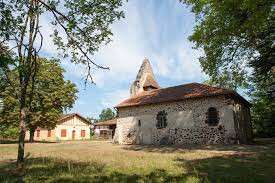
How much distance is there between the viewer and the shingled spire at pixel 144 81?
3281 centimetres

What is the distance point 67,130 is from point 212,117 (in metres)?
35.8

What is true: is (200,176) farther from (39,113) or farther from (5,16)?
(39,113)

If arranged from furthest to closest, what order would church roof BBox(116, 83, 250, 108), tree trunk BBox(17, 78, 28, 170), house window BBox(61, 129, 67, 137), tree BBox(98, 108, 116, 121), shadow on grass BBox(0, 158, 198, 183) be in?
1. tree BBox(98, 108, 116, 121)
2. house window BBox(61, 129, 67, 137)
3. church roof BBox(116, 83, 250, 108)
4. tree trunk BBox(17, 78, 28, 170)
5. shadow on grass BBox(0, 158, 198, 183)

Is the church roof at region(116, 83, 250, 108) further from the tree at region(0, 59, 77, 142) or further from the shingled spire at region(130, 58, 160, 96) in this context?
the tree at region(0, 59, 77, 142)

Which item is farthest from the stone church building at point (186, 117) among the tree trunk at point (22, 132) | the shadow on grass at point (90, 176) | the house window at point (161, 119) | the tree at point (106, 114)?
the tree at point (106, 114)

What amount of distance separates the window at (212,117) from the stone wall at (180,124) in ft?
0.87

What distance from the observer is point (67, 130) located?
167ft

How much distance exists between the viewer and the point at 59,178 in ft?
26.2

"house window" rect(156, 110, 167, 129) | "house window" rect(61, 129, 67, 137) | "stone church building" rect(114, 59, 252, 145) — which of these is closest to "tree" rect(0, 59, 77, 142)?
"stone church building" rect(114, 59, 252, 145)

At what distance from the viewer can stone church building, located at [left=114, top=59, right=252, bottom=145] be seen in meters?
21.6

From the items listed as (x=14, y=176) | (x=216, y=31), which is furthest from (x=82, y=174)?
(x=216, y=31)

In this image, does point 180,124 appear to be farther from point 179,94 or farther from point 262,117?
point 262,117

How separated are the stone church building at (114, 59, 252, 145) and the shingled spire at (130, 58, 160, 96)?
4.16 meters

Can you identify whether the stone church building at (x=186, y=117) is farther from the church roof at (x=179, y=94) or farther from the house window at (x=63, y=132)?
the house window at (x=63, y=132)
